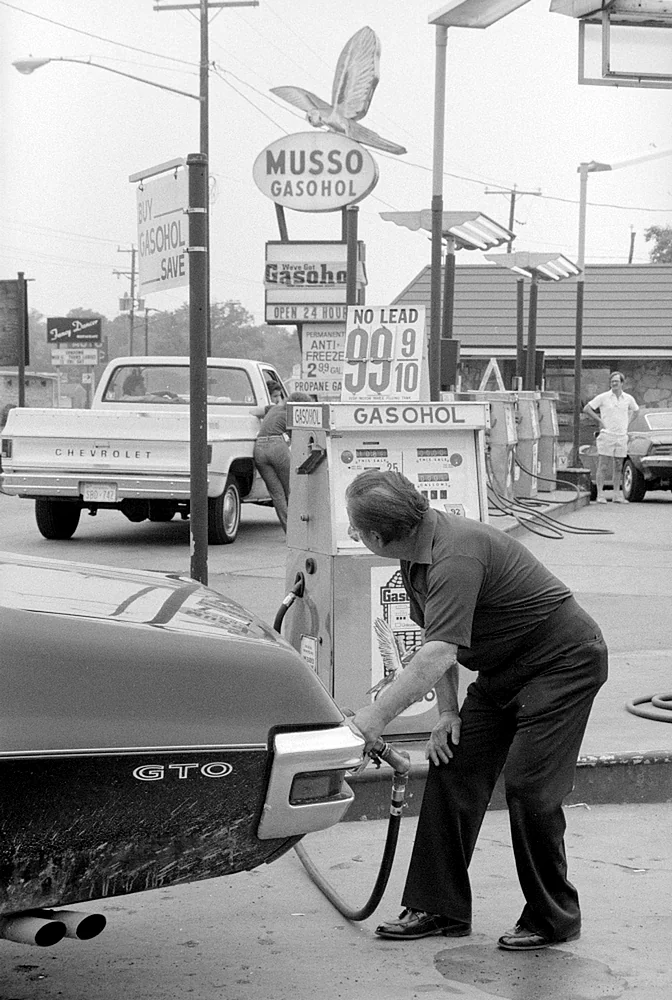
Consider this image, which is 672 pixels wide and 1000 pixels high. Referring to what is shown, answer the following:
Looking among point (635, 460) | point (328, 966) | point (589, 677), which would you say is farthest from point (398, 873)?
point (635, 460)

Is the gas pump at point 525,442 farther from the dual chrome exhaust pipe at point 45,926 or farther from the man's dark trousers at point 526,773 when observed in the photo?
the dual chrome exhaust pipe at point 45,926

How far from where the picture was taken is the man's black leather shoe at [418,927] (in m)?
4.18

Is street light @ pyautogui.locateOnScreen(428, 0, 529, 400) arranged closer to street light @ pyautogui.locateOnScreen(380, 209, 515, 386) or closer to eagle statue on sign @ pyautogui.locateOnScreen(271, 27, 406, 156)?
street light @ pyautogui.locateOnScreen(380, 209, 515, 386)

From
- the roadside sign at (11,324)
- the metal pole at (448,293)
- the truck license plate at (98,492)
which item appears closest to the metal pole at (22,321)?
the roadside sign at (11,324)

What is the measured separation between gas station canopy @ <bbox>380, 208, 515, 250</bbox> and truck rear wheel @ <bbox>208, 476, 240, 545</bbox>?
15.2 ft

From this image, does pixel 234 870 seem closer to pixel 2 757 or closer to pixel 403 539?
pixel 2 757

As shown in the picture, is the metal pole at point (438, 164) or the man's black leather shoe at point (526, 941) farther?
the metal pole at point (438, 164)

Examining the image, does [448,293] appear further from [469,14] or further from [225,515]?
[469,14]

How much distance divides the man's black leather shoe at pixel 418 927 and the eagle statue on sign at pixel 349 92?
63.5ft

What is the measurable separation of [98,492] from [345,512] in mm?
8350

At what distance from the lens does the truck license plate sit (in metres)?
13.5

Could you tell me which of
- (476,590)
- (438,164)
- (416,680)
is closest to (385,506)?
(476,590)

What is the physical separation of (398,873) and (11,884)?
2128 millimetres

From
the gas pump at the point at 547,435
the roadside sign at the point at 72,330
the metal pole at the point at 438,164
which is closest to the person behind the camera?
the metal pole at the point at 438,164
